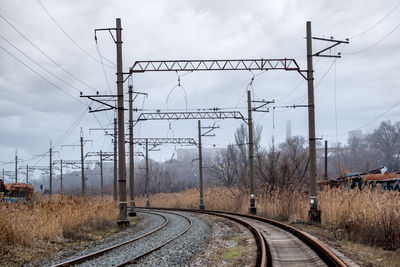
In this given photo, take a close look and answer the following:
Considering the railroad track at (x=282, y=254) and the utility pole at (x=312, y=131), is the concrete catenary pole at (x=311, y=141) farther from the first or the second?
the railroad track at (x=282, y=254)

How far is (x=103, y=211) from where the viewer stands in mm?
22812

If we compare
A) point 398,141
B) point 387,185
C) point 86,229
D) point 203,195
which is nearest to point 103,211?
point 86,229

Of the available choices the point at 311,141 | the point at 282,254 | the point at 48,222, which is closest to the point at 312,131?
the point at 311,141

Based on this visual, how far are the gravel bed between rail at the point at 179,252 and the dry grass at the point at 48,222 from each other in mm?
4104

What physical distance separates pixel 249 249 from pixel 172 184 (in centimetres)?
10565

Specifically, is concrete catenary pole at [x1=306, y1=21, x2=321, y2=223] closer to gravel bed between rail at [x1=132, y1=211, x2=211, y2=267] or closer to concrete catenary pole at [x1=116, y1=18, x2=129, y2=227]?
gravel bed between rail at [x1=132, y1=211, x2=211, y2=267]

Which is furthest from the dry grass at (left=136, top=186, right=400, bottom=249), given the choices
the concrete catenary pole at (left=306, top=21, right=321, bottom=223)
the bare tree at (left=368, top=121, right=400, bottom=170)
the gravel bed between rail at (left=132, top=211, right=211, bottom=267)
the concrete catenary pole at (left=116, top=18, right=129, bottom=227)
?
the bare tree at (left=368, top=121, right=400, bottom=170)

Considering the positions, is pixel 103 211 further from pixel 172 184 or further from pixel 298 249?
pixel 172 184

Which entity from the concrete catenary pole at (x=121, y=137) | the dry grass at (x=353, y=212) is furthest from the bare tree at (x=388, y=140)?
the concrete catenary pole at (x=121, y=137)

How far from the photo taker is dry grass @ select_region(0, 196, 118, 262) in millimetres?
12359

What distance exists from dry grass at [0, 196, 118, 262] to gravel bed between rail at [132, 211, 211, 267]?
4104mm

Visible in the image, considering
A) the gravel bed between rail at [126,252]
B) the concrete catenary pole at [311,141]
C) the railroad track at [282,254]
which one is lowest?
the gravel bed between rail at [126,252]

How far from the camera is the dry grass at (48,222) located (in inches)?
487

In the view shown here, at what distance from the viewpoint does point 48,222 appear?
15312mm
